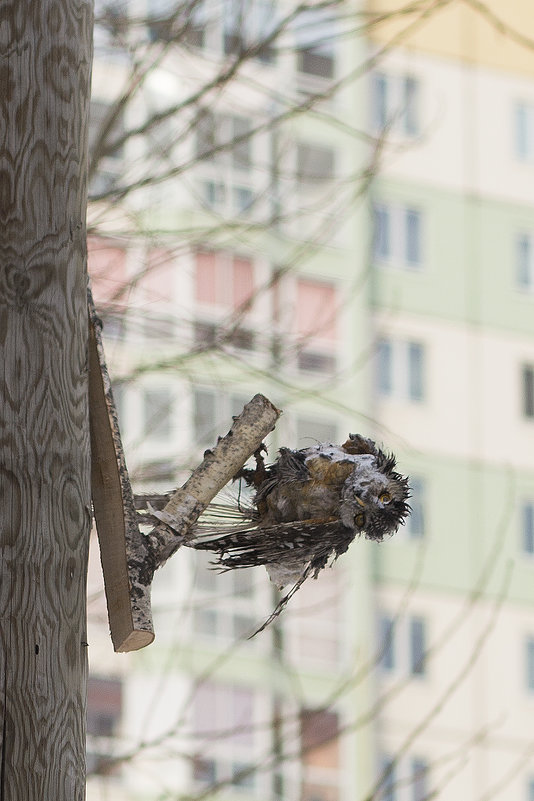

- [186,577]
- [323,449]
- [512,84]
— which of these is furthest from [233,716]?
[323,449]

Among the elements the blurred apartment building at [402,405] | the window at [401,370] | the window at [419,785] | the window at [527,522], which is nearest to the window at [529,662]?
the blurred apartment building at [402,405]

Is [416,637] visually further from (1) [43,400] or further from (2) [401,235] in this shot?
(1) [43,400]

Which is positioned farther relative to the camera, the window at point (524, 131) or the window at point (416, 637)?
the window at point (524, 131)

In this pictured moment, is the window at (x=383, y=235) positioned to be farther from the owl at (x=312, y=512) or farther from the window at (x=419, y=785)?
the owl at (x=312, y=512)

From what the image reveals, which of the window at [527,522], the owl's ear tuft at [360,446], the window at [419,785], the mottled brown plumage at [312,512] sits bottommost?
the window at [419,785]

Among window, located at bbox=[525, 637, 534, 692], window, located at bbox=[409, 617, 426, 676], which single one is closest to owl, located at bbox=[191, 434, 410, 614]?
window, located at bbox=[409, 617, 426, 676]

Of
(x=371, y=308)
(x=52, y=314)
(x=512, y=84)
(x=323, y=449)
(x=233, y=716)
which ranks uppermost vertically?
(x=512, y=84)

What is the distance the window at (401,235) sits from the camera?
25188 millimetres

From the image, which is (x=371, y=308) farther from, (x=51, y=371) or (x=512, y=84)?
(x=51, y=371)

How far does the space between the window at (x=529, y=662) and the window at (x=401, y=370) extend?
3847 mm

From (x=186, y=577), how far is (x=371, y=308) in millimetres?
5182

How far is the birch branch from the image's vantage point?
3084mm

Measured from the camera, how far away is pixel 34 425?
2889mm

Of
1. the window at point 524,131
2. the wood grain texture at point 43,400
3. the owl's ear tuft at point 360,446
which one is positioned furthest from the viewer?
the window at point 524,131
